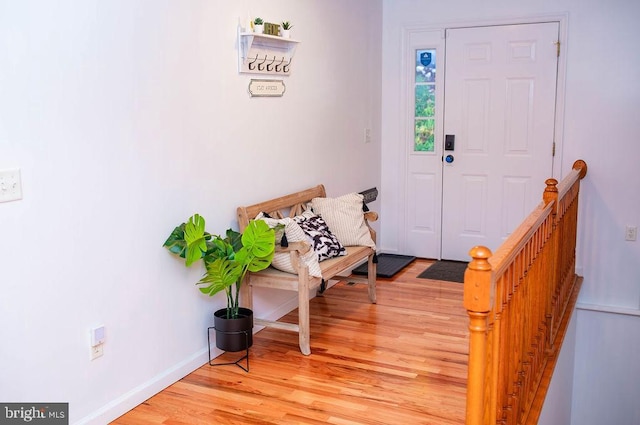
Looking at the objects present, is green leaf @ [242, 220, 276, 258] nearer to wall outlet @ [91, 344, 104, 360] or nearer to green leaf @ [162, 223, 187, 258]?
green leaf @ [162, 223, 187, 258]

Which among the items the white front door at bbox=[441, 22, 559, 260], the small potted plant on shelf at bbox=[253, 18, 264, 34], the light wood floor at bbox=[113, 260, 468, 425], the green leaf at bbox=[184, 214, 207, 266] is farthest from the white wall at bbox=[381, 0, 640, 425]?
the green leaf at bbox=[184, 214, 207, 266]

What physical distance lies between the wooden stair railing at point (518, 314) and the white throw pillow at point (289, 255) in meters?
1.26

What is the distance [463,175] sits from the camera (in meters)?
5.89

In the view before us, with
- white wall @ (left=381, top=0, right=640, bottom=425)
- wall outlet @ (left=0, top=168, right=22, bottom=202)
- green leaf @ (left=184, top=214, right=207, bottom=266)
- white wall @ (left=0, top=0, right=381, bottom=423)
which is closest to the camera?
wall outlet @ (left=0, top=168, right=22, bottom=202)

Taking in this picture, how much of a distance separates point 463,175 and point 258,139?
2.35 metres

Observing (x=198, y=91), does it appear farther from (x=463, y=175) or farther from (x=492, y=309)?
(x=463, y=175)

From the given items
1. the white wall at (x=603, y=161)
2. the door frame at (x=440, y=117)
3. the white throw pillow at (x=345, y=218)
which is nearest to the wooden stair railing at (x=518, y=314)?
the white wall at (x=603, y=161)

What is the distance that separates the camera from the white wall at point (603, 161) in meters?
5.13

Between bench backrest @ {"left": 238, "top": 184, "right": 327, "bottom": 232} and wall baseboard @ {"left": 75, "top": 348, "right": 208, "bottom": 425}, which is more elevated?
bench backrest @ {"left": 238, "top": 184, "right": 327, "bottom": 232}

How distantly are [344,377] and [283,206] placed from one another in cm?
125

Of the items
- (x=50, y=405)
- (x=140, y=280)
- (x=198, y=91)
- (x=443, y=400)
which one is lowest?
(x=443, y=400)

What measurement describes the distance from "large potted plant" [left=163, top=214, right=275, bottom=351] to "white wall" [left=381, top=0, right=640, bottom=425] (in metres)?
2.94

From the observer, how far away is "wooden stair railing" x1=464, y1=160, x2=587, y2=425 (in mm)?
2137

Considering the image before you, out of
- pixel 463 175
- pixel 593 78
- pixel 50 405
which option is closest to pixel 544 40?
pixel 593 78
